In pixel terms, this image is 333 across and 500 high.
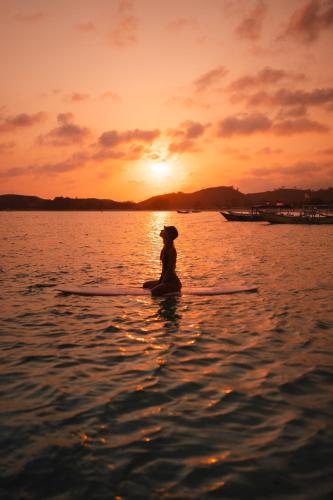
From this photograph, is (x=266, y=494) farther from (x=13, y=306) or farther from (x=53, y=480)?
(x=13, y=306)

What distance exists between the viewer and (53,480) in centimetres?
475

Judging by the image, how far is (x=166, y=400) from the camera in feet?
22.6

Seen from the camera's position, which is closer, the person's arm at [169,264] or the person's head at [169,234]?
the person's head at [169,234]

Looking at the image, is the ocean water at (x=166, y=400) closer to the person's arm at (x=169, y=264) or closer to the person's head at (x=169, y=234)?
the person's arm at (x=169, y=264)

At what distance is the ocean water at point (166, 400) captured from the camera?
479cm

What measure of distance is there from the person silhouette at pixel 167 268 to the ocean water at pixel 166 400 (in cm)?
65

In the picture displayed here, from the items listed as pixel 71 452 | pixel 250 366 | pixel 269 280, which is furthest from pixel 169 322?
pixel 269 280

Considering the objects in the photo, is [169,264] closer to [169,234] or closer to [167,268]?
[167,268]

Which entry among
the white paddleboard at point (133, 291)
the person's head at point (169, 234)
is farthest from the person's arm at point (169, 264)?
the white paddleboard at point (133, 291)

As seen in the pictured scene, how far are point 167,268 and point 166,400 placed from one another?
8209 millimetres

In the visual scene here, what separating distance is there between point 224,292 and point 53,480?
12.2 meters

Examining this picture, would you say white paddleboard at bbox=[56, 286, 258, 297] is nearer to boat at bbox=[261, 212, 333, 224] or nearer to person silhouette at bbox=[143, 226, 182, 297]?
person silhouette at bbox=[143, 226, 182, 297]

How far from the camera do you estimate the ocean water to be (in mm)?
4785

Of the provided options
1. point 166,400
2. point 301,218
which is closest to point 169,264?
point 166,400
